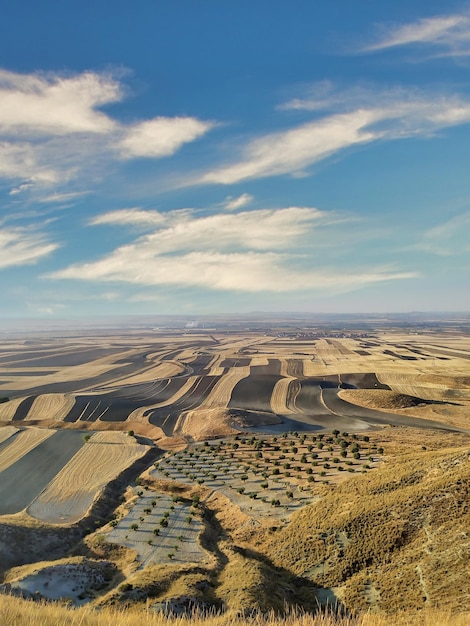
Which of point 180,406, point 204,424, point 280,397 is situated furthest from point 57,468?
point 280,397

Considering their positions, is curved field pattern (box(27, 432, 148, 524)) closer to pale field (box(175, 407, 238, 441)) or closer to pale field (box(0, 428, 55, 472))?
pale field (box(0, 428, 55, 472))

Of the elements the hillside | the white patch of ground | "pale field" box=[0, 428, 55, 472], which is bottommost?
"pale field" box=[0, 428, 55, 472]

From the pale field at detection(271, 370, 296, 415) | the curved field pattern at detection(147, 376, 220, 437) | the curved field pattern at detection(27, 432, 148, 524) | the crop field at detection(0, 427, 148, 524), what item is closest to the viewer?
the curved field pattern at detection(27, 432, 148, 524)

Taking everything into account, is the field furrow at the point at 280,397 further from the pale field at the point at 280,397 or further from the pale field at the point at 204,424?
the pale field at the point at 204,424

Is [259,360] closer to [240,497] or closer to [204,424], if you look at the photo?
[204,424]

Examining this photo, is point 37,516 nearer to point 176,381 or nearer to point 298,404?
point 298,404

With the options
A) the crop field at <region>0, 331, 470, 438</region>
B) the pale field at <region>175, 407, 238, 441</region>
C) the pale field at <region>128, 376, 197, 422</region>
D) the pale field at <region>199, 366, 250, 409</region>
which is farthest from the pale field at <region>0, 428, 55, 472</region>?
the pale field at <region>199, 366, 250, 409</region>

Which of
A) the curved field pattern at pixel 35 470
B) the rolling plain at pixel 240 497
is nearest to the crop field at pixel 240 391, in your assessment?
the rolling plain at pixel 240 497
